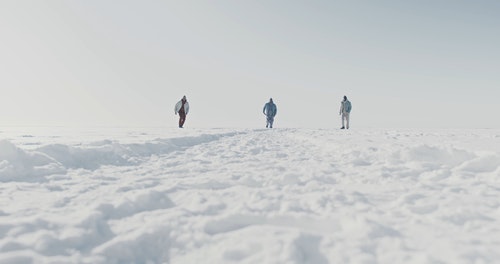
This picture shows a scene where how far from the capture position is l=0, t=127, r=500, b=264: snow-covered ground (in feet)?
6.66

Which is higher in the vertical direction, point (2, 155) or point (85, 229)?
point (2, 155)

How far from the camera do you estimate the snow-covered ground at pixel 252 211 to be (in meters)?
2.03

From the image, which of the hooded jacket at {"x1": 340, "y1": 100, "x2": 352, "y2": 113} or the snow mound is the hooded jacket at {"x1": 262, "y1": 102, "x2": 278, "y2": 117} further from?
the snow mound

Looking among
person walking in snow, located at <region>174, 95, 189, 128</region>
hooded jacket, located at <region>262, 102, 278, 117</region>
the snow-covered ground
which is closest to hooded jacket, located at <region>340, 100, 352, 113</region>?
hooded jacket, located at <region>262, 102, 278, 117</region>

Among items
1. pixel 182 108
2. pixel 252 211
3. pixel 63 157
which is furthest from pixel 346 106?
pixel 252 211

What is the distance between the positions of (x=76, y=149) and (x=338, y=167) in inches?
167

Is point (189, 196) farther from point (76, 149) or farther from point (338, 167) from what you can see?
point (76, 149)

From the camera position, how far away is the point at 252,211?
9.09ft

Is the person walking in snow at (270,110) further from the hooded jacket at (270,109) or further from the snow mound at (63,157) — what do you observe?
the snow mound at (63,157)

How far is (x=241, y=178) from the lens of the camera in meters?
4.07

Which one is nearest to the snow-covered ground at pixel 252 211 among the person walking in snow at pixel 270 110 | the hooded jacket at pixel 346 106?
the hooded jacket at pixel 346 106

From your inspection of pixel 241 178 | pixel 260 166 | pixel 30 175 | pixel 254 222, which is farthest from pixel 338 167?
pixel 30 175

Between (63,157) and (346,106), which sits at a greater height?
(346,106)

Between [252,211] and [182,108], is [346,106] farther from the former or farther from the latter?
[252,211]
